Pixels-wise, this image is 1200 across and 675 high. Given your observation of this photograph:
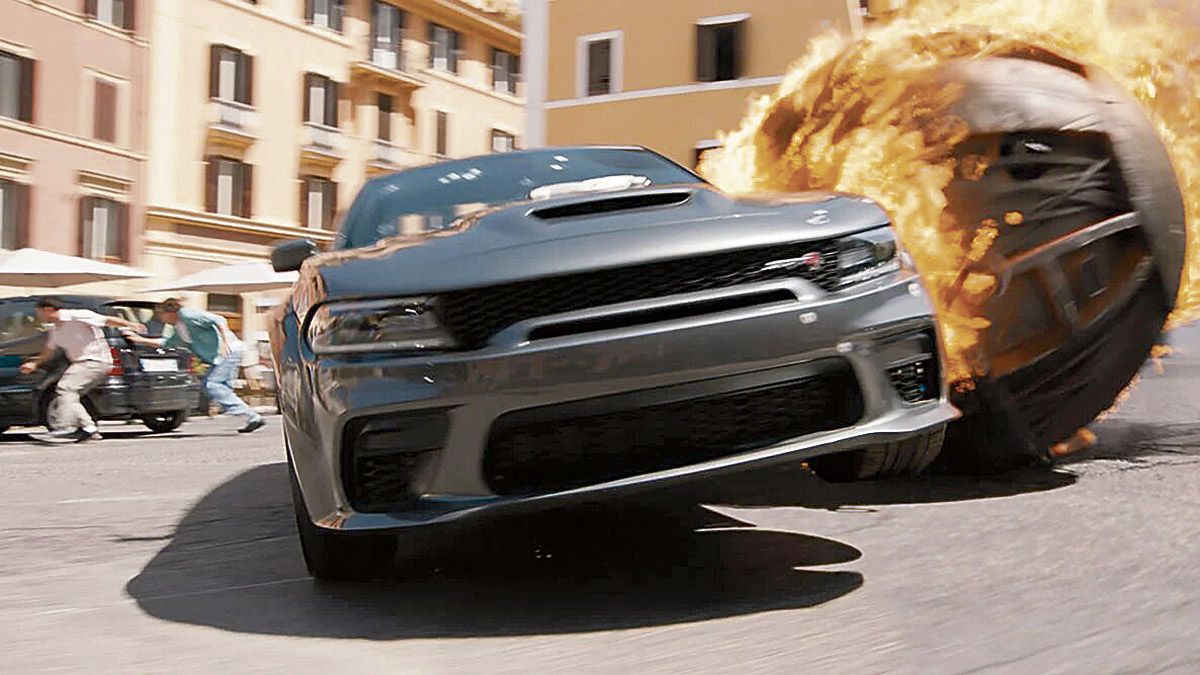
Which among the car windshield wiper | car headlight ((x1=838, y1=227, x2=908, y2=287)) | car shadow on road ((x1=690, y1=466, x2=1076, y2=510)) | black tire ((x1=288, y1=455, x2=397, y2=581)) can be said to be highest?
the car windshield wiper

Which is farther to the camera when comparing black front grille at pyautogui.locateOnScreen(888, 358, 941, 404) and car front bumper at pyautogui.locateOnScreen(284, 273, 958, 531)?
black front grille at pyautogui.locateOnScreen(888, 358, 941, 404)

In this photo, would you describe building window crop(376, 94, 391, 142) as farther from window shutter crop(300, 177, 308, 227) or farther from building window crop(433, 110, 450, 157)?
window shutter crop(300, 177, 308, 227)

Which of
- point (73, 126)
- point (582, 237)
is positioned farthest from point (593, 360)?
point (73, 126)

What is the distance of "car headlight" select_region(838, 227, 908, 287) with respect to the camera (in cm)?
420

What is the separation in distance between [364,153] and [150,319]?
2588 centimetres

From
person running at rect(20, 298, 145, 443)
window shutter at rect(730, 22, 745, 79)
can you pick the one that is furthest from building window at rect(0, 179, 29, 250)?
person running at rect(20, 298, 145, 443)

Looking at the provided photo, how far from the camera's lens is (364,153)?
40281 millimetres

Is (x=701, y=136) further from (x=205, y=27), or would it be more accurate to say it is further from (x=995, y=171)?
(x=995, y=171)

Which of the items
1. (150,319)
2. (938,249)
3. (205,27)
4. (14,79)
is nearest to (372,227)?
(938,249)

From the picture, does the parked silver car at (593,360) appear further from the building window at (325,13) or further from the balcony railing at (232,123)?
the building window at (325,13)

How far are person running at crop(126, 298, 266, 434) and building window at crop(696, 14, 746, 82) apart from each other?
16.1 metres

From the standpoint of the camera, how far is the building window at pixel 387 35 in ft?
133

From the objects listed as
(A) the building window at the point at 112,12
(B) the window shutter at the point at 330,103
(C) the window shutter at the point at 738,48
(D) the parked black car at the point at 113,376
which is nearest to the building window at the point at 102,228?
(A) the building window at the point at 112,12

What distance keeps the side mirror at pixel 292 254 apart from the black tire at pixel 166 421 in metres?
10.2
